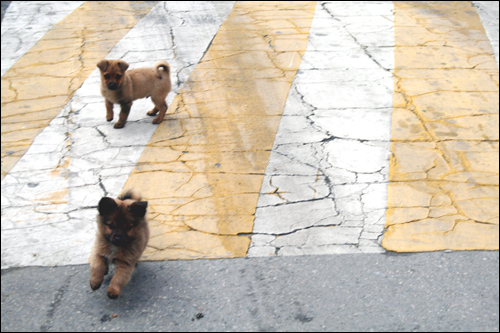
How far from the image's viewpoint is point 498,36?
330 inches

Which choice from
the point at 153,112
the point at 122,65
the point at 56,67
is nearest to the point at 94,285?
the point at 122,65

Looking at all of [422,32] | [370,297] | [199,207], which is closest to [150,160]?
[199,207]

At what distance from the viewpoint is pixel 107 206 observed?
11.2 ft

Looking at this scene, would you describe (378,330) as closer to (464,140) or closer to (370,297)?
(370,297)

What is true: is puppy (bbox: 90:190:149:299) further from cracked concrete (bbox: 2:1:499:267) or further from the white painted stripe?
the white painted stripe

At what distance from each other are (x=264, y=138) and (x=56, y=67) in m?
3.71

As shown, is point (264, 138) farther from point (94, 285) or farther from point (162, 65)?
point (94, 285)

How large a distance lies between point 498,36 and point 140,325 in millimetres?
7808

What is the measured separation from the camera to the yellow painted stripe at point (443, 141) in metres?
4.30

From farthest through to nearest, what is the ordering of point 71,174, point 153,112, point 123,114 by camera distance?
point 153,112, point 123,114, point 71,174

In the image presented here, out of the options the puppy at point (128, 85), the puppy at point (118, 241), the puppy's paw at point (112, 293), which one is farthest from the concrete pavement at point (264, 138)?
the puppy's paw at point (112, 293)

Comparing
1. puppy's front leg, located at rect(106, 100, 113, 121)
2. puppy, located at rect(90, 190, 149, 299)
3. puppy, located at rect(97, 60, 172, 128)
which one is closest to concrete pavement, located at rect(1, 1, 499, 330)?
puppy's front leg, located at rect(106, 100, 113, 121)

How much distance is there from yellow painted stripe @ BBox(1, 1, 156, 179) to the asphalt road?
210 cm

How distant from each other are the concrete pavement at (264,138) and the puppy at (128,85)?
0.30 m
